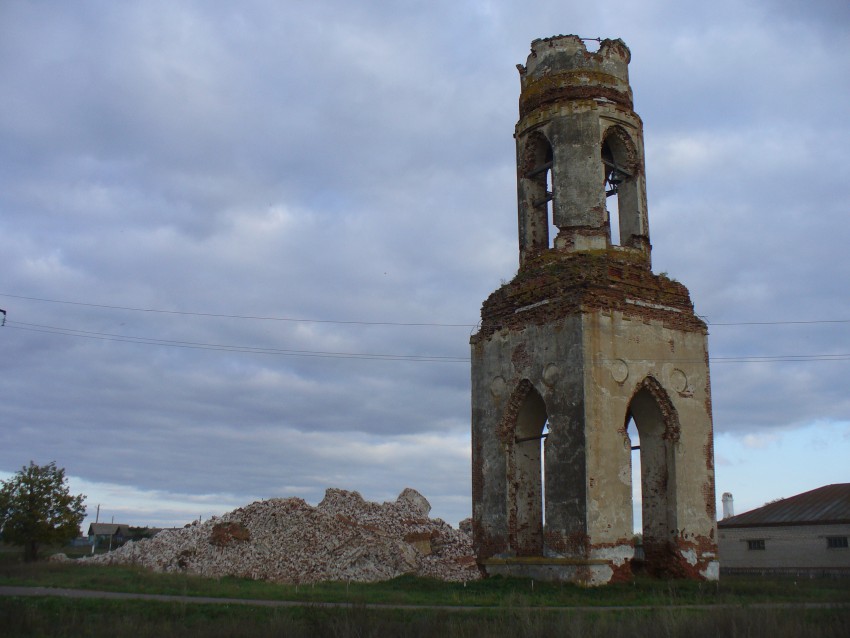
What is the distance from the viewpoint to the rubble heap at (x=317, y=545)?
2328 cm

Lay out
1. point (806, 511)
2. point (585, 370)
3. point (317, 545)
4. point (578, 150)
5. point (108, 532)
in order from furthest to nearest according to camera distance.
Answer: point (108, 532), point (806, 511), point (317, 545), point (578, 150), point (585, 370)

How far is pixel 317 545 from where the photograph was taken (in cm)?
2448

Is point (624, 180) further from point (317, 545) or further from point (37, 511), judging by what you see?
point (37, 511)

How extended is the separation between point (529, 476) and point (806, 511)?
15974 mm

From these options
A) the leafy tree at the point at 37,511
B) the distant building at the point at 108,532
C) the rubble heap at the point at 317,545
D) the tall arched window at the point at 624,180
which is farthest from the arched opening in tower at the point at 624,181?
the distant building at the point at 108,532

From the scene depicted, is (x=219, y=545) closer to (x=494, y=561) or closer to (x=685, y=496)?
(x=494, y=561)

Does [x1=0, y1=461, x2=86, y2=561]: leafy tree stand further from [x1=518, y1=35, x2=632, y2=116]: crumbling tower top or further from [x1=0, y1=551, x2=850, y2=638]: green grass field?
[x1=518, y1=35, x2=632, y2=116]: crumbling tower top

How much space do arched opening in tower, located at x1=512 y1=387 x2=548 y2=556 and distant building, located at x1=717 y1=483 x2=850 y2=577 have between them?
46.1 ft

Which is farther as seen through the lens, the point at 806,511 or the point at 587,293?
the point at 806,511

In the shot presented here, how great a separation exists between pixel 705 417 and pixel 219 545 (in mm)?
15555

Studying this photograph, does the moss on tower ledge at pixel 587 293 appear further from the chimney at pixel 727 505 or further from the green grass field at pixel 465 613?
the chimney at pixel 727 505

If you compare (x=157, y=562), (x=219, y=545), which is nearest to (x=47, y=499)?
(x=157, y=562)

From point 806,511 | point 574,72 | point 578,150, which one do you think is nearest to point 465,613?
point 578,150

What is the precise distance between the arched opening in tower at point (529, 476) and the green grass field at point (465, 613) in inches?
52.8
